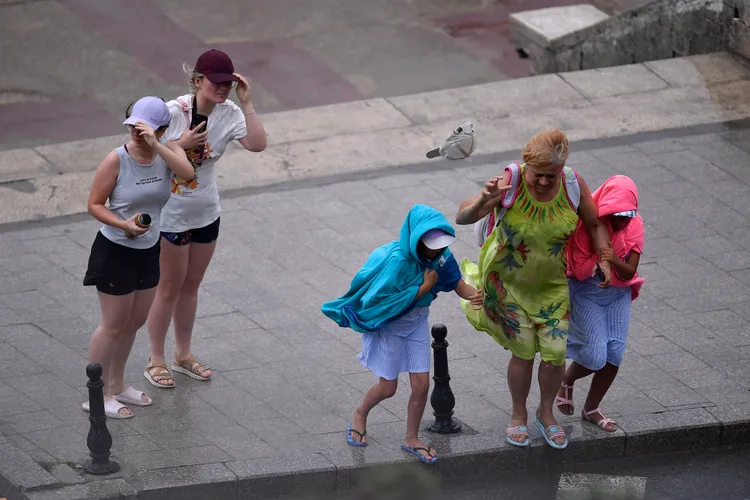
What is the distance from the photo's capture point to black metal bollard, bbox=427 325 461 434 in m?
7.44

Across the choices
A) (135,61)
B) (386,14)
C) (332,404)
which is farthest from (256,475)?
(386,14)

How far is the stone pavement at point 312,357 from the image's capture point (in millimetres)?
7156

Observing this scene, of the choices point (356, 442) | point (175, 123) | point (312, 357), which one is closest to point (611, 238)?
point (356, 442)

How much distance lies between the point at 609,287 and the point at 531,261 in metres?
0.61

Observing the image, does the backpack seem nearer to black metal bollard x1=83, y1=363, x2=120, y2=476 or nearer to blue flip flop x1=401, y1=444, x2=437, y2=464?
blue flip flop x1=401, y1=444, x2=437, y2=464

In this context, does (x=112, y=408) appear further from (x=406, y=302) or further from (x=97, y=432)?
(x=406, y=302)

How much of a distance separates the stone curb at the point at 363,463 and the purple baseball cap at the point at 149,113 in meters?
1.94

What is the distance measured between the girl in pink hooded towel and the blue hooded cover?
773 mm

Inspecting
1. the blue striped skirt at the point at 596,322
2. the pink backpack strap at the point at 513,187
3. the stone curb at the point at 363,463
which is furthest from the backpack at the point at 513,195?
the stone curb at the point at 363,463

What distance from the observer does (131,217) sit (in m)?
7.12

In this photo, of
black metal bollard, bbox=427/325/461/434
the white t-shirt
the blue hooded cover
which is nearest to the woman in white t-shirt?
the white t-shirt

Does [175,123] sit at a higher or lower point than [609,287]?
higher

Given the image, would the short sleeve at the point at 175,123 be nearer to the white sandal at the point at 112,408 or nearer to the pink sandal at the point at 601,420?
the white sandal at the point at 112,408

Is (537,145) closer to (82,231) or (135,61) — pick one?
(82,231)
